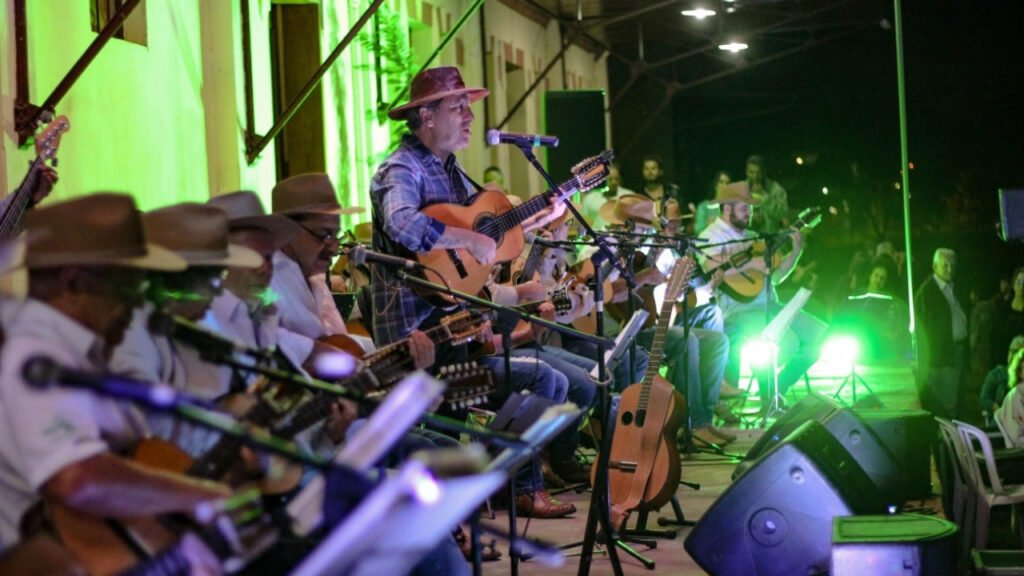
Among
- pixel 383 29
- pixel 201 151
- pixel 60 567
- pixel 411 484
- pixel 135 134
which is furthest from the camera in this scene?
pixel 383 29

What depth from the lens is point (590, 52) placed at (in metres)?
23.6

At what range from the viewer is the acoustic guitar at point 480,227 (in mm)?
7332

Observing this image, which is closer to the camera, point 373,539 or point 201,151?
point 373,539

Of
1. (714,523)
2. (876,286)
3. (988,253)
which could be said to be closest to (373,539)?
(714,523)

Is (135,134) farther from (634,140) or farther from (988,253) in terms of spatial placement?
(634,140)

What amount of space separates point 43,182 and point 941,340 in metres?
8.08

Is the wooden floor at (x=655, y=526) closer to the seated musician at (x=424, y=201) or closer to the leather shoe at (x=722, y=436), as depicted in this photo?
the leather shoe at (x=722, y=436)

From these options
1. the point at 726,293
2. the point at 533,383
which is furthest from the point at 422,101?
the point at 726,293

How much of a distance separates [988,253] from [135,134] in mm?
12101

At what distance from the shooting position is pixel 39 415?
3373 mm

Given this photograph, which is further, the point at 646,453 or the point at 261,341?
the point at 646,453

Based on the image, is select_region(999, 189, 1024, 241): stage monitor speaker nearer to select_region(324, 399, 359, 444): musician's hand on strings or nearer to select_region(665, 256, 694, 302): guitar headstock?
select_region(665, 256, 694, 302): guitar headstock

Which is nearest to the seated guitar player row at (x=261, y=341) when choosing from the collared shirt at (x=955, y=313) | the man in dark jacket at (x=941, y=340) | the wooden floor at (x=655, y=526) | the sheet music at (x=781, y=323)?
the wooden floor at (x=655, y=526)

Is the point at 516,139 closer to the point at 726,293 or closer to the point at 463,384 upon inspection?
the point at 463,384
